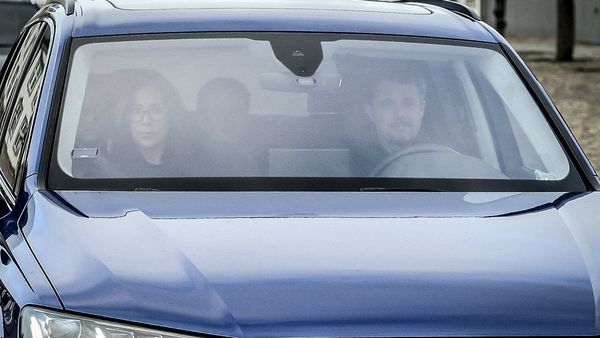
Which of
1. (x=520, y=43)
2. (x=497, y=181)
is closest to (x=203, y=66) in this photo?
(x=497, y=181)

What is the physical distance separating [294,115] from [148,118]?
449mm

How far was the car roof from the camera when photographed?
15.6 ft

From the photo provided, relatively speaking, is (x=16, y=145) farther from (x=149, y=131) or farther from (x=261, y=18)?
Result: (x=261, y=18)

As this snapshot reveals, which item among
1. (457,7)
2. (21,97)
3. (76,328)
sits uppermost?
(457,7)

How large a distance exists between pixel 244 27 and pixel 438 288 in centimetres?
160

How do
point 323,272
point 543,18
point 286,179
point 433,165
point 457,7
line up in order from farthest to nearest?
point 543,18 < point 457,7 < point 433,165 < point 286,179 < point 323,272

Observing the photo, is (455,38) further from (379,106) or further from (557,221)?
(557,221)

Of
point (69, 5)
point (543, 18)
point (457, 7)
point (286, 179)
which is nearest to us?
point (286, 179)

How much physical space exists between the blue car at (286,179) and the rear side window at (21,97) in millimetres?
20

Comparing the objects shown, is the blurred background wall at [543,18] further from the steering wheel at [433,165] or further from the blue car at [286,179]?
the steering wheel at [433,165]

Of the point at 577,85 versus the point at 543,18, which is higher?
the point at 577,85

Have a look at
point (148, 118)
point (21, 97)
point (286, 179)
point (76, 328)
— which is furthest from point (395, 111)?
point (76, 328)

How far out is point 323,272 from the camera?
11.3 feet

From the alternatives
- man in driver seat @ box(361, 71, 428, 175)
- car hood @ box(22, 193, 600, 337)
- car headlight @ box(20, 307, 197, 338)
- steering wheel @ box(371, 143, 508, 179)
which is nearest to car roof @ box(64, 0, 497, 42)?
man in driver seat @ box(361, 71, 428, 175)
